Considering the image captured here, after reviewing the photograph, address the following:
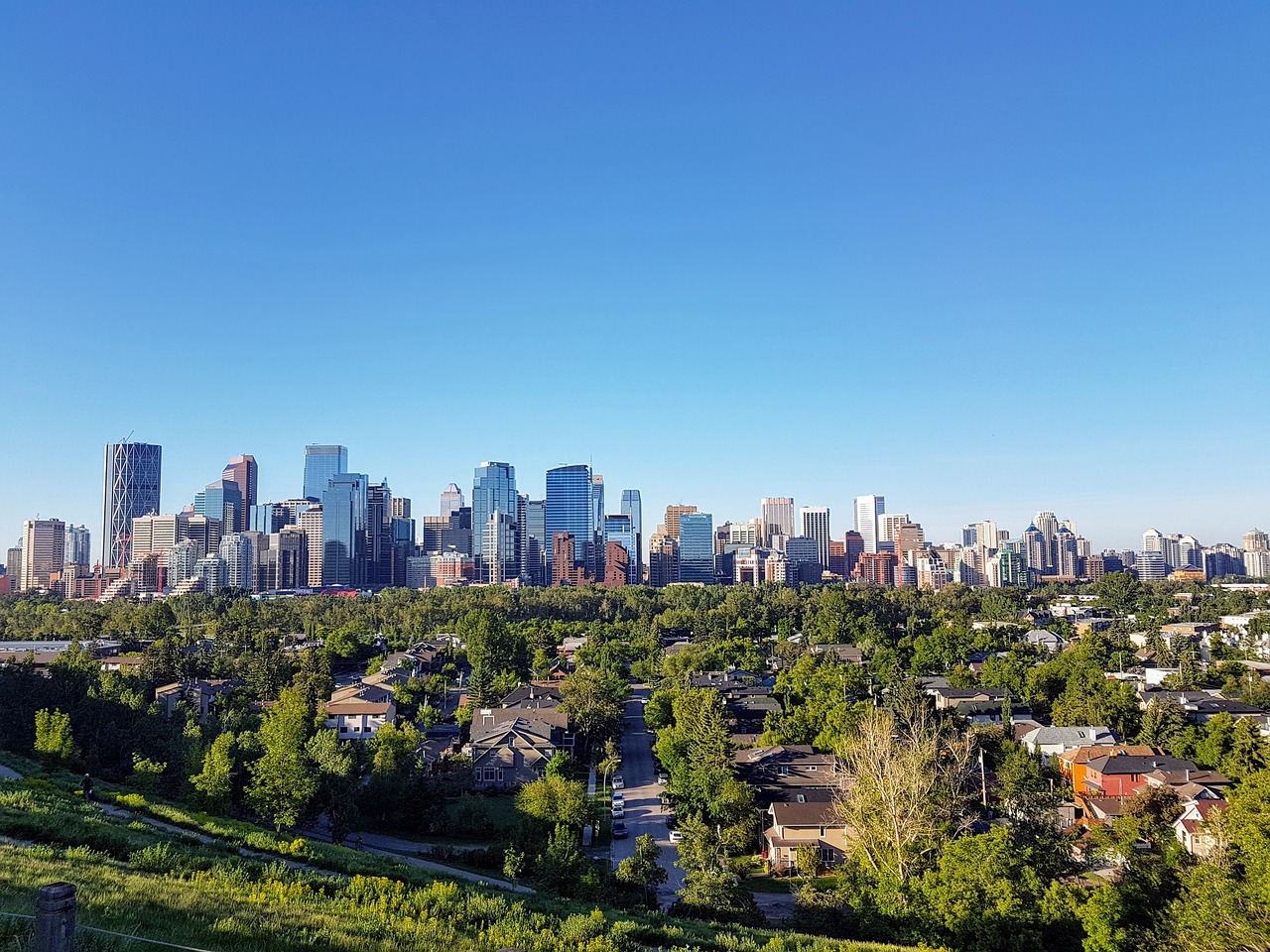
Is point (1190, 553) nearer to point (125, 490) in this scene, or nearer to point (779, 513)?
point (779, 513)

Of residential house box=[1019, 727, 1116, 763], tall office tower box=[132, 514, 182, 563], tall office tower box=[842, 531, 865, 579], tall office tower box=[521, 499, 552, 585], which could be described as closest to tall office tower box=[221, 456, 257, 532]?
tall office tower box=[132, 514, 182, 563]

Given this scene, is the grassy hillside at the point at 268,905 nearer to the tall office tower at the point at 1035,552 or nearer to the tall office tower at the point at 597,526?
the tall office tower at the point at 597,526

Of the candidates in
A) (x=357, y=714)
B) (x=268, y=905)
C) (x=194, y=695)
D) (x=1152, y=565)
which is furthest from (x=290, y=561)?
(x=1152, y=565)

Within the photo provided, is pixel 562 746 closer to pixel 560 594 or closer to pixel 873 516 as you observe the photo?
pixel 560 594

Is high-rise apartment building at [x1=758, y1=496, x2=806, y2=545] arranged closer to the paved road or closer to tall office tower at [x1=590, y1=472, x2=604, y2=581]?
tall office tower at [x1=590, y1=472, x2=604, y2=581]

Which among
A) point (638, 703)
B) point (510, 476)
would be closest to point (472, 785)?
point (638, 703)

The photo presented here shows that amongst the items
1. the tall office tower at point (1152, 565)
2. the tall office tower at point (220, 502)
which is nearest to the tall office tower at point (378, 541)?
the tall office tower at point (220, 502)
